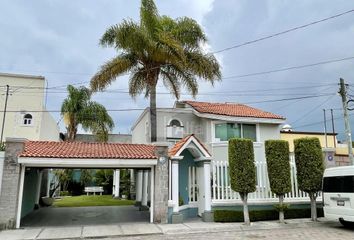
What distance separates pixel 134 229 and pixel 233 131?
1053 cm

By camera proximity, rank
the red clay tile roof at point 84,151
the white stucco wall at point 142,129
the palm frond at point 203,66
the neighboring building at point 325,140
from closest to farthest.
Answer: the red clay tile roof at point 84,151 → the palm frond at point 203,66 → the white stucco wall at point 142,129 → the neighboring building at point 325,140

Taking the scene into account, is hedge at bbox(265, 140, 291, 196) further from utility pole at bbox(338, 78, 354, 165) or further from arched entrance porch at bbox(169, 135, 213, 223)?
utility pole at bbox(338, 78, 354, 165)

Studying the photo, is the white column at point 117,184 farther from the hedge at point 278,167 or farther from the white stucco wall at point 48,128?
the hedge at point 278,167

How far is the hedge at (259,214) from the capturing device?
47.0 feet

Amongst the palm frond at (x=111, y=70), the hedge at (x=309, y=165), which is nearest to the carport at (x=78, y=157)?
the palm frond at (x=111, y=70)

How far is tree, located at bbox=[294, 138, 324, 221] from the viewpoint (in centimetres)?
1420

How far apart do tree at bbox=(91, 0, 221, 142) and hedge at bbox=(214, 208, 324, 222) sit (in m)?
6.12

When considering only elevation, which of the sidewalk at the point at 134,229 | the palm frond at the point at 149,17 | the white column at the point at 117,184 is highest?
the palm frond at the point at 149,17

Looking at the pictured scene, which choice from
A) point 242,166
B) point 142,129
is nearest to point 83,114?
point 142,129

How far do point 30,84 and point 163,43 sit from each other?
15263 mm

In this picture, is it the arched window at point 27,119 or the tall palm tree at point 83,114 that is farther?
the tall palm tree at point 83,114

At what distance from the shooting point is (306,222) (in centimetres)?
1409

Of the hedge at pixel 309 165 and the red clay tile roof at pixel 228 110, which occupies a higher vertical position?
the red clay tile roof at pixel 228 110

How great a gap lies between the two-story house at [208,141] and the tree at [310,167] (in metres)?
1.32
